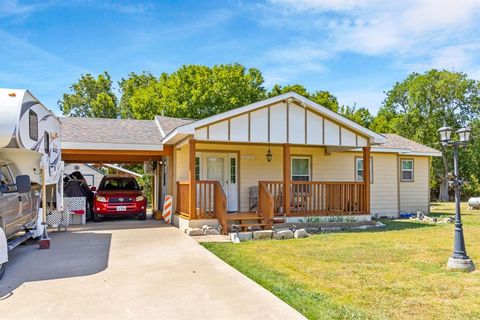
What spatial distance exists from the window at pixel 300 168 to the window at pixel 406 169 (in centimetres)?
461

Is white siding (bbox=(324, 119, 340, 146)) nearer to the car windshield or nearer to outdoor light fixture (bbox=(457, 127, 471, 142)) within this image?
outdoor light fixture (bbox=(457, 127, 471, 142))

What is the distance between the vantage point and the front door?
12906 mm

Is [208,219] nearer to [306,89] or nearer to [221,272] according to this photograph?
[221,272]

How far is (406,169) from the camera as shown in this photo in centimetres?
1622

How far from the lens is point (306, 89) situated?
3488 cm

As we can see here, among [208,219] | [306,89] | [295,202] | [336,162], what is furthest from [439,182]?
[208,219]

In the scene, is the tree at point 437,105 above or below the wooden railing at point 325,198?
above

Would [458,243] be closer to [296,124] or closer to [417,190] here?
[296,124]

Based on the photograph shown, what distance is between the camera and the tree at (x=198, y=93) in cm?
2947

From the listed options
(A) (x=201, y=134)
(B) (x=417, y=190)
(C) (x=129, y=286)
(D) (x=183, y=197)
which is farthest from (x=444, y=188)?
(C) (x=129, y=286)

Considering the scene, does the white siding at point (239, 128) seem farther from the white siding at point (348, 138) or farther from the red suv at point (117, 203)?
the red suv at point (117, 203)

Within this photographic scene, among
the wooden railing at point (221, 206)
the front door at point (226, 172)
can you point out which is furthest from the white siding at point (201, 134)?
the front door at point (226, 172)

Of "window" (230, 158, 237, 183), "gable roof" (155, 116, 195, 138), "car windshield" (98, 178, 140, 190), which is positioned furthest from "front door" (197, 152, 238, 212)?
"car windshield" (98, 178, 140, 190)

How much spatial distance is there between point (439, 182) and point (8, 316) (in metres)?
35.6
